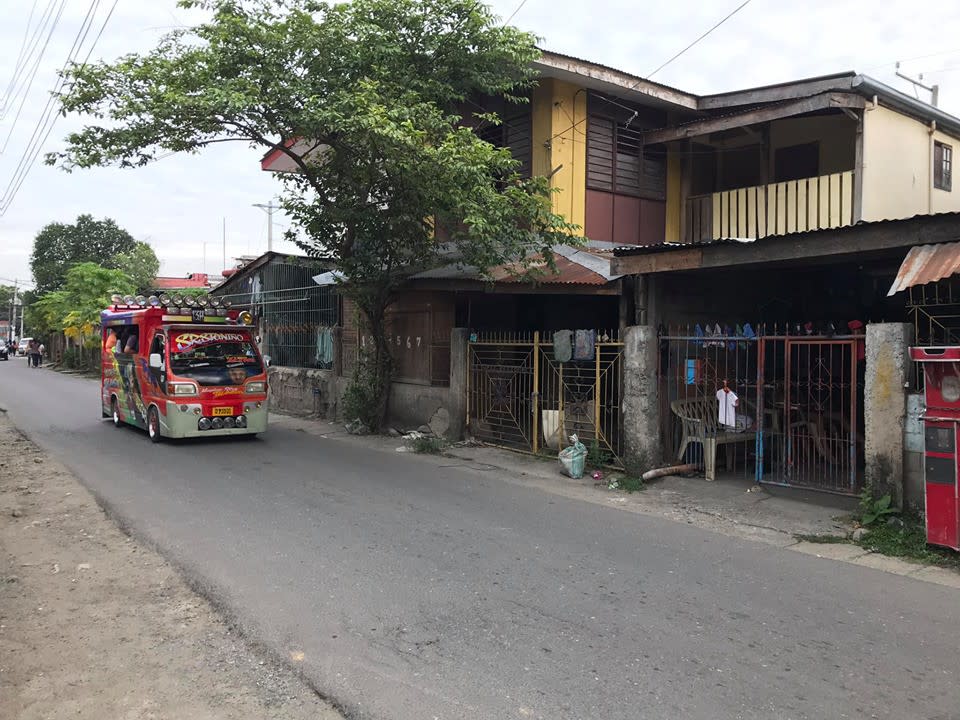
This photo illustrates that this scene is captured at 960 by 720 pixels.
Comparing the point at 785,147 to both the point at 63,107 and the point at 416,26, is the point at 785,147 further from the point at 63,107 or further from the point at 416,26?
the point at 63,107

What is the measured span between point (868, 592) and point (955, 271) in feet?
9.97

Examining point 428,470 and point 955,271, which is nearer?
point 955,271

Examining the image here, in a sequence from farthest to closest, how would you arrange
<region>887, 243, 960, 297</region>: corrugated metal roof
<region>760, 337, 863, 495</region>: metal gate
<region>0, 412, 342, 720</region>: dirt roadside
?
<region>760, 337, 863, 495</region>: metal gate < <region>887, 243, 960, 297</region>: corrugated metal roof < <region>0, 412, 342, 720</region>: dirt roadside

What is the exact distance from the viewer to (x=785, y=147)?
1377 cm

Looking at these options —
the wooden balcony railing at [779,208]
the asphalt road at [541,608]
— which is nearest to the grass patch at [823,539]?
the asphalt road at [541,608]

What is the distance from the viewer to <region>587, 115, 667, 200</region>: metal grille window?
44.3 ft

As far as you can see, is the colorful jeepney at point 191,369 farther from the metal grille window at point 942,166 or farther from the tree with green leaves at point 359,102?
the metal grille window at point 942,166

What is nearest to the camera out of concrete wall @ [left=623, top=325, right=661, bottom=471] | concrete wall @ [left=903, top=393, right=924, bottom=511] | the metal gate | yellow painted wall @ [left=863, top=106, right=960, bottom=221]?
concrete wall @ [left=903, top=393, right=924, bottom=511]

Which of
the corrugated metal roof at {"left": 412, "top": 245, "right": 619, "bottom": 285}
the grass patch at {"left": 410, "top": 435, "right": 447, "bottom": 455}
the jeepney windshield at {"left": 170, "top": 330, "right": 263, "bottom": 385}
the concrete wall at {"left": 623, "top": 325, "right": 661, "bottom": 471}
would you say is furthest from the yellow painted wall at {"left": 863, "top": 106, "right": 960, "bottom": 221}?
the jeepney windshield at {"left": 170, "top": 330, "right": 263, "bottom": 385}

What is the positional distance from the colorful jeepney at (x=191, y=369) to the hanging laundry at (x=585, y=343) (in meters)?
5.98

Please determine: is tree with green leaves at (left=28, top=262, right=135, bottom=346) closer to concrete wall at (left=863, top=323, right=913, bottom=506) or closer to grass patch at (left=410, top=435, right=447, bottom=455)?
grass patch at (left=410, top=435, right=447, bottom=455)

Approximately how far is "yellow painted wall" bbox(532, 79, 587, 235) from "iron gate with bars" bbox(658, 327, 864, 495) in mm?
3848

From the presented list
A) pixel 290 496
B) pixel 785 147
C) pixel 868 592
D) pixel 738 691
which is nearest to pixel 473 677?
pixel 738 691

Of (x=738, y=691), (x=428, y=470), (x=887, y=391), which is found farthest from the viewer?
(x=428, y=470)
